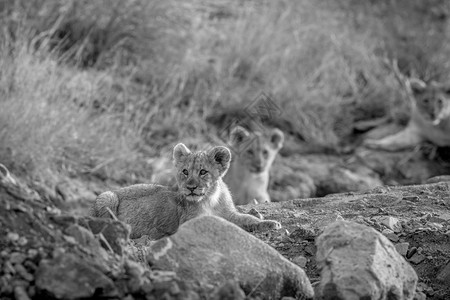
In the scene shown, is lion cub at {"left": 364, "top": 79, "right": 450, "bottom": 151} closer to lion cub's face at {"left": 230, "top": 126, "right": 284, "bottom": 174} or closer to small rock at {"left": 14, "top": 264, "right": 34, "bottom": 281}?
lion cub's face at {"left": 230, "top": 126, "right": 284, "bottom": 174}

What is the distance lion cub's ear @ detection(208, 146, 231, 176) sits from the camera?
6.57 meters

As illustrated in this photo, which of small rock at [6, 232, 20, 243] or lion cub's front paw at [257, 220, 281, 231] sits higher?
small rock at [6, 232, 20, 243]

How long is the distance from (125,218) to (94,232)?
2.31 metres

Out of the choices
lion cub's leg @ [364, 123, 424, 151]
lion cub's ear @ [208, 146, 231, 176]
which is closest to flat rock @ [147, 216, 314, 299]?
lion cub's ear @ [208, 146, 231, 176]

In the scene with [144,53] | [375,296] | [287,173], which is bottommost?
[287,173]

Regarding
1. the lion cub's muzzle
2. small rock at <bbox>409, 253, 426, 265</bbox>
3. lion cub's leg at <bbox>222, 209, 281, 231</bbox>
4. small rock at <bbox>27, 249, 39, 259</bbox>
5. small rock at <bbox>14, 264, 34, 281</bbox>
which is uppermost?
small rock at <bbox>27, 249, 39, 259</bbox>

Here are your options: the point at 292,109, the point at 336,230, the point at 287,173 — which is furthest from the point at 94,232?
the point at 292,109

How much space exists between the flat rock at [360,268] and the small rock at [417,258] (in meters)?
0.69

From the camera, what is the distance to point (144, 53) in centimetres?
1301

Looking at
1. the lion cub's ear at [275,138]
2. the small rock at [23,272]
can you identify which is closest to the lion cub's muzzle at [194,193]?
the small rock at [23,272]

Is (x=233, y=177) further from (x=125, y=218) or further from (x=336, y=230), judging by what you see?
(x=336, y=230)

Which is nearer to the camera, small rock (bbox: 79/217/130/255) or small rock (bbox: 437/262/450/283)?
small rock (bbox: 79/217/130/255)

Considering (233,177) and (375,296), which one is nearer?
(375,296)

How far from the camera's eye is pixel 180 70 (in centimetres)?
1275
